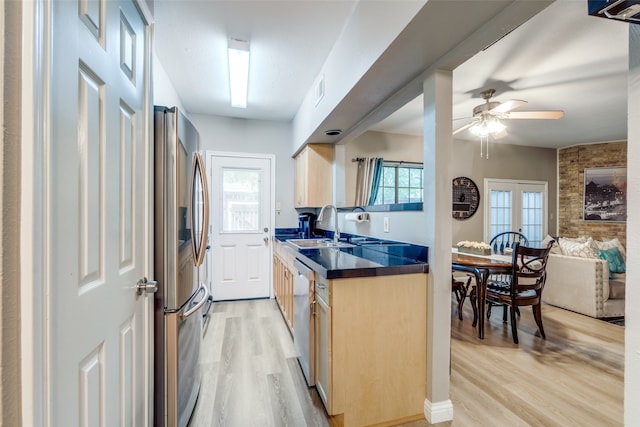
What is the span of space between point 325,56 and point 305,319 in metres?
2.18

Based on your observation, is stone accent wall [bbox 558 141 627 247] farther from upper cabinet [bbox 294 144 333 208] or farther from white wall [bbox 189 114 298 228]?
white wall [bbox 189 114 298 228]

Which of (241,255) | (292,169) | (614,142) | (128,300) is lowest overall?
(241,255)

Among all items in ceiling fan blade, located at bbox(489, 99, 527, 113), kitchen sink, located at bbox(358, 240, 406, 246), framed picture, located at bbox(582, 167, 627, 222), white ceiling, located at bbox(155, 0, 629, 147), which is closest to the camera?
white ceiling, located at bbox(155, 0, 629, 147)

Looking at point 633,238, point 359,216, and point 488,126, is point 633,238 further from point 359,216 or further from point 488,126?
point 488,126

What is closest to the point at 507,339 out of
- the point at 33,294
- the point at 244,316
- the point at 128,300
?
the point at 244,316

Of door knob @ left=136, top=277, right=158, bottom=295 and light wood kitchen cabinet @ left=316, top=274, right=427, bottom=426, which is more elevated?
door knob @ left=136, top=277, right=158, bottom=295

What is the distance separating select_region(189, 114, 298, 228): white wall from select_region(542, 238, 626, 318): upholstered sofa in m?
3.53

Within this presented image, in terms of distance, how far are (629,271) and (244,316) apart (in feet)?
10.7

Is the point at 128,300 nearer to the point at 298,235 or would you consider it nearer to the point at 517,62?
the point at 298,235

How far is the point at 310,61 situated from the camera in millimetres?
2604

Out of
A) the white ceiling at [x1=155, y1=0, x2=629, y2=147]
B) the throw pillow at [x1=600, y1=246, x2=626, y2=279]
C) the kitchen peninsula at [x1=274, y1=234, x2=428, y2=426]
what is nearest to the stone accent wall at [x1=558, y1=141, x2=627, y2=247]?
the white ceiling at [x1=155, y1=0, x2=629, y2=147]

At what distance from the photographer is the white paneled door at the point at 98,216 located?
69cm

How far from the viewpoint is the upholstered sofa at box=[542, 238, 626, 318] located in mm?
3260

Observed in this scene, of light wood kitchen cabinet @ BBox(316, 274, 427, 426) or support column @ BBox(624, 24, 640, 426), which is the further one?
light wood kitchen cabinet @ BBox(316, 274, 427, 426)
